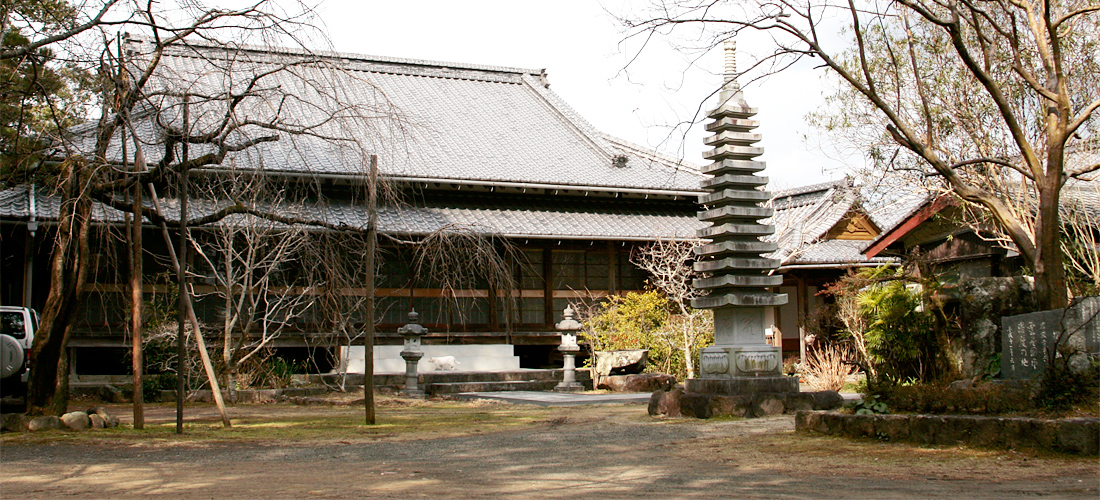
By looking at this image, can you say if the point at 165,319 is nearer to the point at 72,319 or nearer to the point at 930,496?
the point at 72,319

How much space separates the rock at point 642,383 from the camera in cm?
1733

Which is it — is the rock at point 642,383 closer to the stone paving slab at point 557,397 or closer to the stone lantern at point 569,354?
the stone paving slab at point 557,397

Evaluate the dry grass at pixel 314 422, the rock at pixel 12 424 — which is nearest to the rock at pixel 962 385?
the dry grass at pixel 314 422

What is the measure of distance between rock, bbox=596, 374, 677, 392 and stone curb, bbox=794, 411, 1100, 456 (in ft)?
25.7

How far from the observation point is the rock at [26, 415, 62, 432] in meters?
9.59

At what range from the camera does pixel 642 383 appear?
1750 centimetres

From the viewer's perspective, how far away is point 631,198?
2342 cm

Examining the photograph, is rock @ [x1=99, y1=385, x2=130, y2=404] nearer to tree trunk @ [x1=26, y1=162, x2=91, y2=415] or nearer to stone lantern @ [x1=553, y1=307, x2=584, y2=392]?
tree trunk @ [x1=26, y1=162, x2=91, y2=415]

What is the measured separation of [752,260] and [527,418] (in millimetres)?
3995

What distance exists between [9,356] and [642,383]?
10870 mm

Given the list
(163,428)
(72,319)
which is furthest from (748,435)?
(72,319)

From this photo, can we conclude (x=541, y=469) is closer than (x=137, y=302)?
Yes

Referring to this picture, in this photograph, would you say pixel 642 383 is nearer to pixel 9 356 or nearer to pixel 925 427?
pixel 925 427

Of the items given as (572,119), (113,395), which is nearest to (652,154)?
(572,119)
